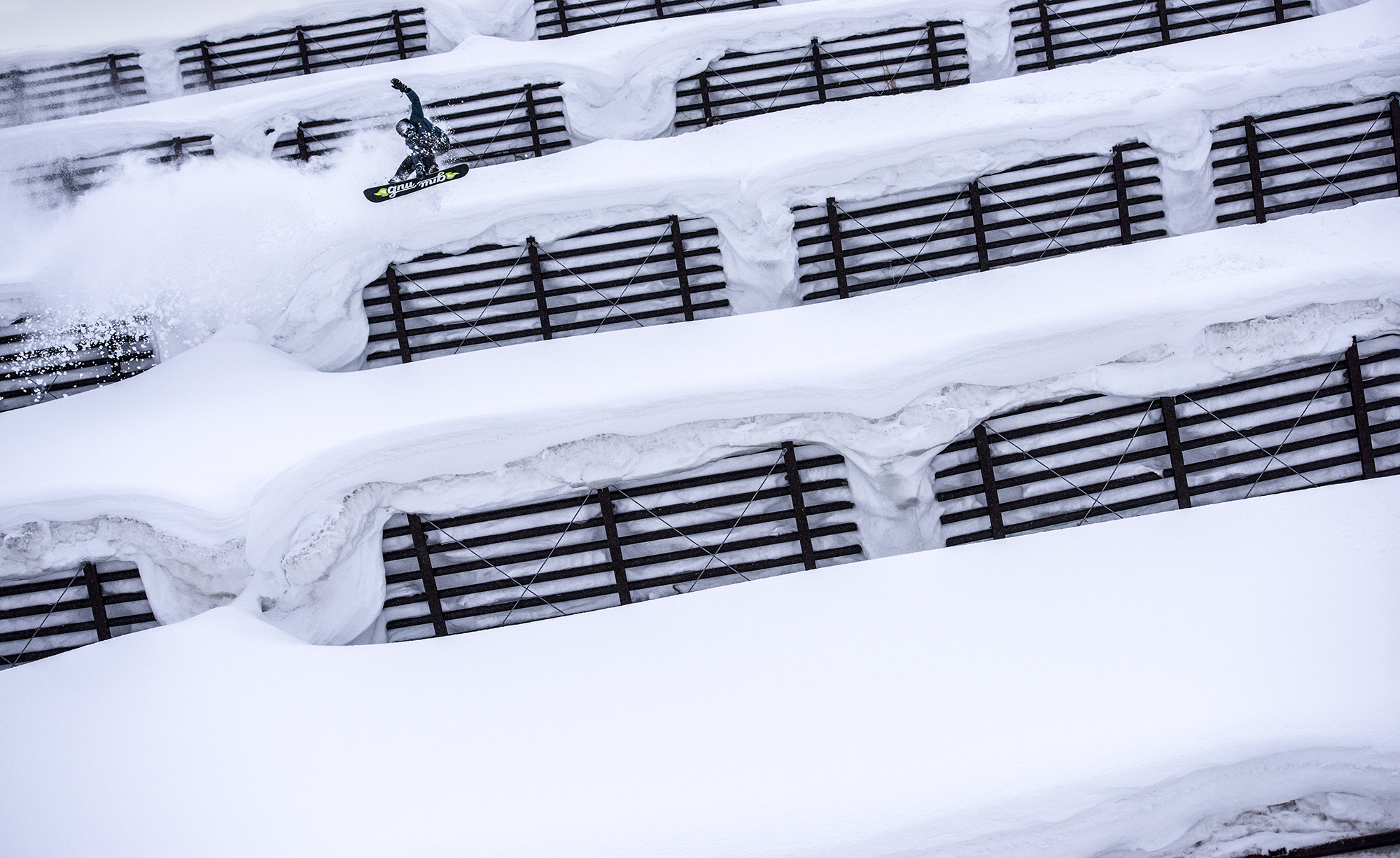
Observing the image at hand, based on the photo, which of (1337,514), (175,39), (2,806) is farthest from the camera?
(175,39)

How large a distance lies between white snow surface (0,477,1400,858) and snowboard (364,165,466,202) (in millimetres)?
3689

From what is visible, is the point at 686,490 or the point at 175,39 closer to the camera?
the point at 686,490

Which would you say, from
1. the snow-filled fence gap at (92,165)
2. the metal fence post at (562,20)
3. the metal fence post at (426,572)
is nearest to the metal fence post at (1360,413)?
the metal fence post at (426,572)

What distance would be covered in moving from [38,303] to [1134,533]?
8932 millimetres

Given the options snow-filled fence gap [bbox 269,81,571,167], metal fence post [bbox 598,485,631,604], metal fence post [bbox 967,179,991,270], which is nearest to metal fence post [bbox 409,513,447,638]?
metal fence post [bbox 598,485,631,604]

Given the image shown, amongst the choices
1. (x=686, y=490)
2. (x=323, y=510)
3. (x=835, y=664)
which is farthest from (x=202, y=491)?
(x=835, y=664)

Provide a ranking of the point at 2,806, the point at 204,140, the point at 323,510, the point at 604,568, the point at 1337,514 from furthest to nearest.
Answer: the point at 204,140, the point at 604,568, the point at 323,510, the point at 1337,514, the point at 2,806

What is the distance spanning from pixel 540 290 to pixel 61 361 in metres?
4.11

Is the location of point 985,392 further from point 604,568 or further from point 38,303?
point 38,303

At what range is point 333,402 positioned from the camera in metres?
5.67

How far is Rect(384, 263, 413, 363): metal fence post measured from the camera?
6418mm

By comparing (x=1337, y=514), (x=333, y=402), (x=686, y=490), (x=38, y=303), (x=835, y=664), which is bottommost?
(x=835, y=664)

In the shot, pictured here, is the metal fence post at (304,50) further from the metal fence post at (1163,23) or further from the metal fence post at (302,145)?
the metal fence post at (1163,23)

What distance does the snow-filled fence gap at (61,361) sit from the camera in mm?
6363
